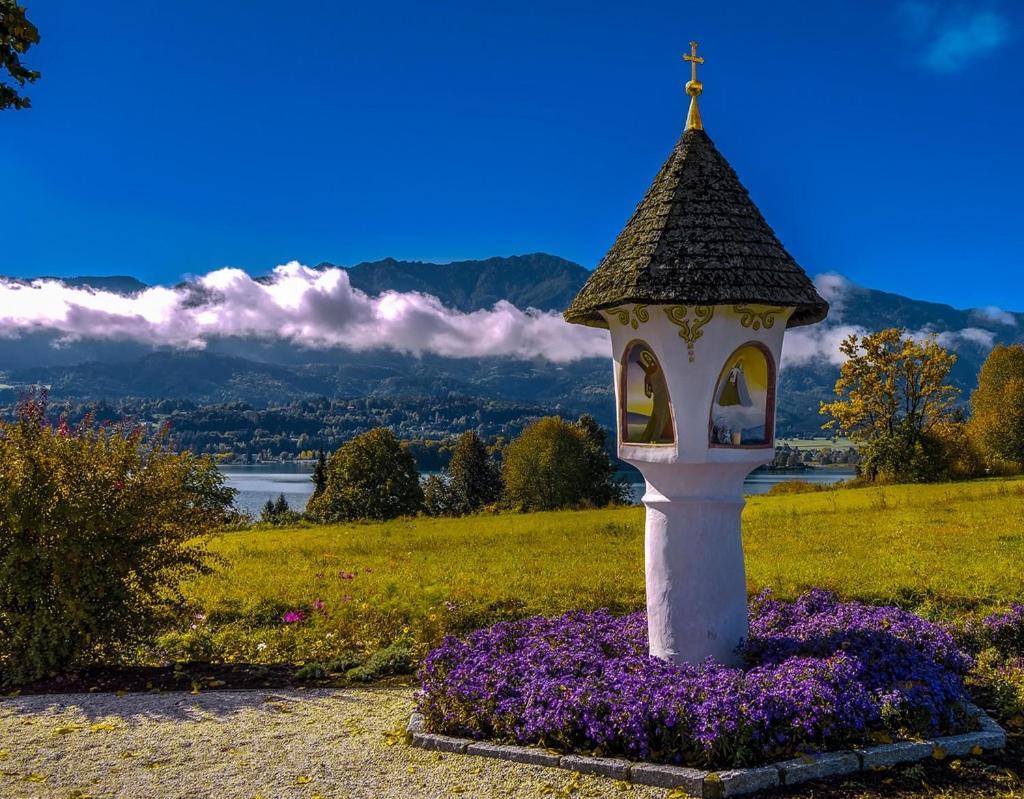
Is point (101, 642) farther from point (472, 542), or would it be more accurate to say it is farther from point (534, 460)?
point (534, 460)

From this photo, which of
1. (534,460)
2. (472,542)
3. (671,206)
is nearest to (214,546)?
(472,542)

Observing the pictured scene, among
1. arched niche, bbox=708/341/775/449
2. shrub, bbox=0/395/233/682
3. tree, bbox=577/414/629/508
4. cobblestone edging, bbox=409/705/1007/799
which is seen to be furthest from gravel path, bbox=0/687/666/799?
tree, bbox=577/414/629/508

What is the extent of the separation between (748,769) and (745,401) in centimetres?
418

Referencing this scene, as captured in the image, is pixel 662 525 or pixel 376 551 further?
pixel 376 551

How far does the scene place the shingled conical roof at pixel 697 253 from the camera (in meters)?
9.17

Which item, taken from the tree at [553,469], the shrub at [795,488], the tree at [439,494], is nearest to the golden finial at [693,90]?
the shrub at [795,488]

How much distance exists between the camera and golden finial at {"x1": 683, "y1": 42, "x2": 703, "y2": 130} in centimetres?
1045

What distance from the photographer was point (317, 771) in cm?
768

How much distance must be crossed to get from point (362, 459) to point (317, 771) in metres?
48.4

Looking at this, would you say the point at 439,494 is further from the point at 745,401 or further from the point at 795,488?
the point at 745,401

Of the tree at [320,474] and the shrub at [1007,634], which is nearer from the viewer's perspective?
the shrub at [1007,634]

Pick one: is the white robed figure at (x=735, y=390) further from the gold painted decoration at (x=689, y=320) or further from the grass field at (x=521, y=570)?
the grass field at (x=521, y=570)

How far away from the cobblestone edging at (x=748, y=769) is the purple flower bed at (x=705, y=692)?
20cm

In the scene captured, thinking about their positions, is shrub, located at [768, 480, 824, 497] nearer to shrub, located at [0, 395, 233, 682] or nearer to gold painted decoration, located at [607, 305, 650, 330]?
gold painted decoration, located at [607, 305, 650, 330]
